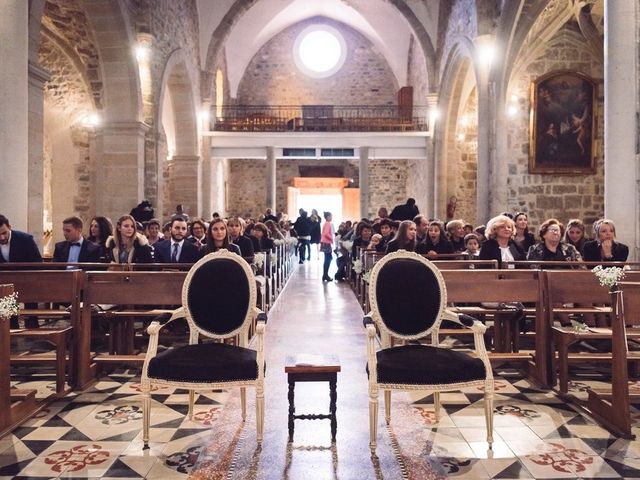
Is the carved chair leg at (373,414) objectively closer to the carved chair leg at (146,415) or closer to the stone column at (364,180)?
the carved chair leg at (146,415)

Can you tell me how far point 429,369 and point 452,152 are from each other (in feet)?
45.8

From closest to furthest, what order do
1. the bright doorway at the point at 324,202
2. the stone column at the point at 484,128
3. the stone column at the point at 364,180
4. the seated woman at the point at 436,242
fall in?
the seated woman at the point at 436,242 → the stone column at the point at 484,128 → the stone column at the point at 364,180 → the bright doorway at the point at 324,202

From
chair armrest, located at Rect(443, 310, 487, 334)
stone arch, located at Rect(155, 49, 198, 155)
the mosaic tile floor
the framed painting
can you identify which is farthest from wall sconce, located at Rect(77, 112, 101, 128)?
chair armrest, located at Rect(443, 310, 487, 334)

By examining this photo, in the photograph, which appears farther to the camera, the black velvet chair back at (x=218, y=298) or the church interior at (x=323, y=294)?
the black velvet chair back at (x=218, y=298)

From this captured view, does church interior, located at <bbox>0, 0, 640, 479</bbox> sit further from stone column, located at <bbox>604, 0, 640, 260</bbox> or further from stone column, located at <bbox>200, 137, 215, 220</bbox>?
stone column, located at <bbox>200, 137, 215, 220</bbox>

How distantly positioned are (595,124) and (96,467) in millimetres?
12413

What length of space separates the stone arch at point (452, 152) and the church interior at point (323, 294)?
0.21m

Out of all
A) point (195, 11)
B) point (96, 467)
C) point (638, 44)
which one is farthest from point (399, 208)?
point (195, 11)

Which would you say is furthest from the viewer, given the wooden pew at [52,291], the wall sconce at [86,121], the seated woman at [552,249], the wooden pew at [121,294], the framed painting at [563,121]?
the framed painting at [563,121]

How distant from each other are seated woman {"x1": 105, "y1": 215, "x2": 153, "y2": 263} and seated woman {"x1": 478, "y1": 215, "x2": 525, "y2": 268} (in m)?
3.34

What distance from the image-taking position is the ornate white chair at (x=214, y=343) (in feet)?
10.5

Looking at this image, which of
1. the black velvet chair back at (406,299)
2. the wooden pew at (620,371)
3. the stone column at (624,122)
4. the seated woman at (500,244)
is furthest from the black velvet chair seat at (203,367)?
the stone column at (624,122)

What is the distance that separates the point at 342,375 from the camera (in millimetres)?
4766

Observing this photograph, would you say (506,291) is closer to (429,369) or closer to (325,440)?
(429,369)
